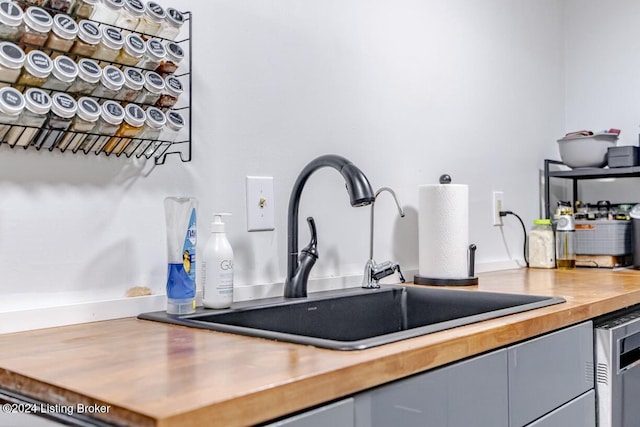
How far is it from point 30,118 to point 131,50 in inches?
8.9

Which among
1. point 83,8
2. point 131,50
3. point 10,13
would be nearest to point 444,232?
point 131,50

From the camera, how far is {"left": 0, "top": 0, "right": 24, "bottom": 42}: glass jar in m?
0.99

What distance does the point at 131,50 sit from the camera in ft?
3.73

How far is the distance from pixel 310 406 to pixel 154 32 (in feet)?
2.66

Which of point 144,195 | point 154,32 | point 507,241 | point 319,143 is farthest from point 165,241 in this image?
point 507,241

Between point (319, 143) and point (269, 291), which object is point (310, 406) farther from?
point (319, 143)

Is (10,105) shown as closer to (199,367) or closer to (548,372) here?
(199,367)

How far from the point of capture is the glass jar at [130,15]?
1.14 m

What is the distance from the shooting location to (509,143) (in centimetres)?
237

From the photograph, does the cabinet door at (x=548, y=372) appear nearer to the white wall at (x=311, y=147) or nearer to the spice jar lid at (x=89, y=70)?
the white wall at (x=311, y=147)

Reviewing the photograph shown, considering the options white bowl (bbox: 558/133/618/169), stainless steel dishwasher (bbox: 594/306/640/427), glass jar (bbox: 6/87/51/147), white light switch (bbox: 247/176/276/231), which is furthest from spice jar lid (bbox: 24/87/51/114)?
white bowl (bbox: 558/133/618/169)

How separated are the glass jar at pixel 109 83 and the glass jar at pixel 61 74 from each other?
55mm

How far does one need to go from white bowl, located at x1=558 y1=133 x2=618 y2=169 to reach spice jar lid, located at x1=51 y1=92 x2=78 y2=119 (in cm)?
194

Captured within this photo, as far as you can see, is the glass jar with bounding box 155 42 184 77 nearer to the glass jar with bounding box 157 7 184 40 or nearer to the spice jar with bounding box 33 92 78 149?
the glass jar with bounding box 157 7 184 40
